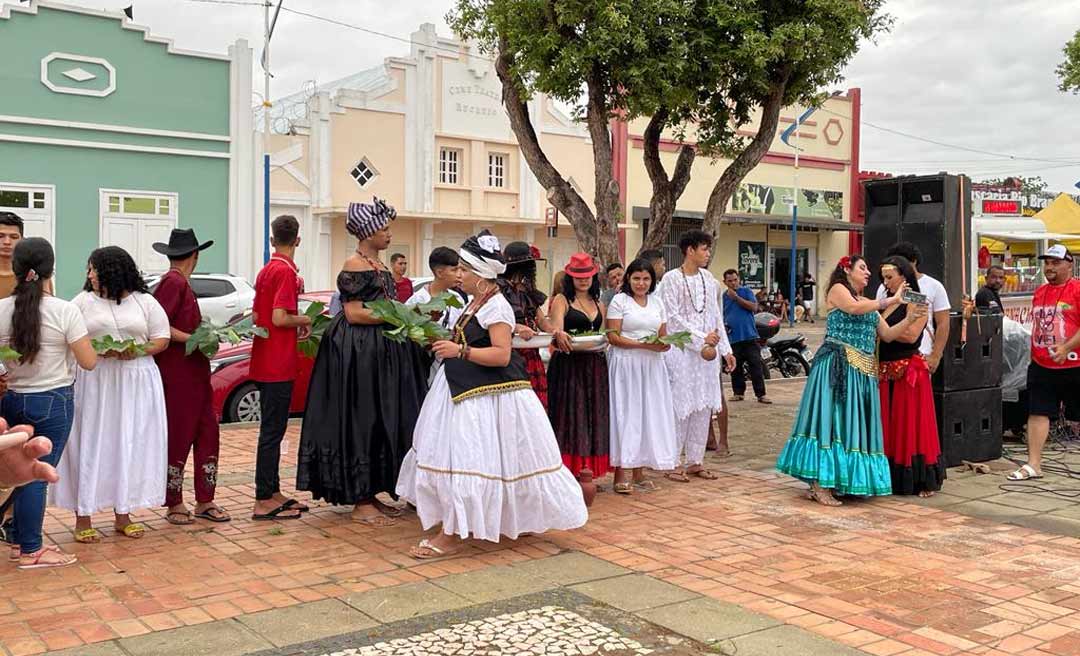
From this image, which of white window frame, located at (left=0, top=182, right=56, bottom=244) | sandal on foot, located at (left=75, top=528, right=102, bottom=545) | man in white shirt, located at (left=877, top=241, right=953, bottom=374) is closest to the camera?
sandal on foot, located at (left=75, top=528, right=102, bottom=545)

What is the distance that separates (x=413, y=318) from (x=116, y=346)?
167 cm

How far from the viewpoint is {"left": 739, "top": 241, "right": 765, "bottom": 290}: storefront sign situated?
33.2 m

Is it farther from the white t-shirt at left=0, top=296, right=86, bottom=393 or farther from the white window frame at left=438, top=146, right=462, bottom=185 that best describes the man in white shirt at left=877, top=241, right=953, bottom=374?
the white window frame at left=438, top=146, right=462, bottom=185

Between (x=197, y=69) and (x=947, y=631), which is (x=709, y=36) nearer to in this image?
(x=947, y=631)

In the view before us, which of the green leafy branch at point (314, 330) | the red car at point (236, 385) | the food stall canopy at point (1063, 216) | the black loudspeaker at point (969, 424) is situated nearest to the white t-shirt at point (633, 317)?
the green leafy branch at point (314, 330)

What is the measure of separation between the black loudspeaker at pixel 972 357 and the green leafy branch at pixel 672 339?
2.34 metres

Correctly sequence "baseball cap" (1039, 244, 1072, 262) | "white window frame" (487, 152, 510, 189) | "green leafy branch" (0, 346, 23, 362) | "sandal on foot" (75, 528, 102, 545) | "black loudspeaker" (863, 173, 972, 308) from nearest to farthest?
"green leafy branch" (0, 346, 23, 362)
"sandal on foot" (75, 528, 102, 545)
"baseball cap" (1039, 244, 1072, 262)
"black loudspeaker" (863, 173, 972, 308)
"white window frame" (487, 152, 510, 189)

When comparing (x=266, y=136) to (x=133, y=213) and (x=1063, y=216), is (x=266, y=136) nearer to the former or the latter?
(x=133, y=213)

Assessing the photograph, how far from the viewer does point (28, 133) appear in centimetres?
1892

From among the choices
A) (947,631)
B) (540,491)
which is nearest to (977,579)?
(947,631)

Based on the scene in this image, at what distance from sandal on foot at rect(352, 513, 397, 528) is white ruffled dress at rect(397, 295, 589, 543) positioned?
2.63 feet

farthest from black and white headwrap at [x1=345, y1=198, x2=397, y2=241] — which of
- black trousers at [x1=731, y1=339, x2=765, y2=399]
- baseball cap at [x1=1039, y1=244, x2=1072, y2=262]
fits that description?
black trousers at [x1=731, y1=339, x2=765, y2=399]

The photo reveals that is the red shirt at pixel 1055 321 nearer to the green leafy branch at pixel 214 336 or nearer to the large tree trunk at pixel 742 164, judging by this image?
the large tree trunk at pixel 742 164

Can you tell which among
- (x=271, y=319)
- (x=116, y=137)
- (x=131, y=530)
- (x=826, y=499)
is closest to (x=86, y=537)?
(x=131, y=530)
